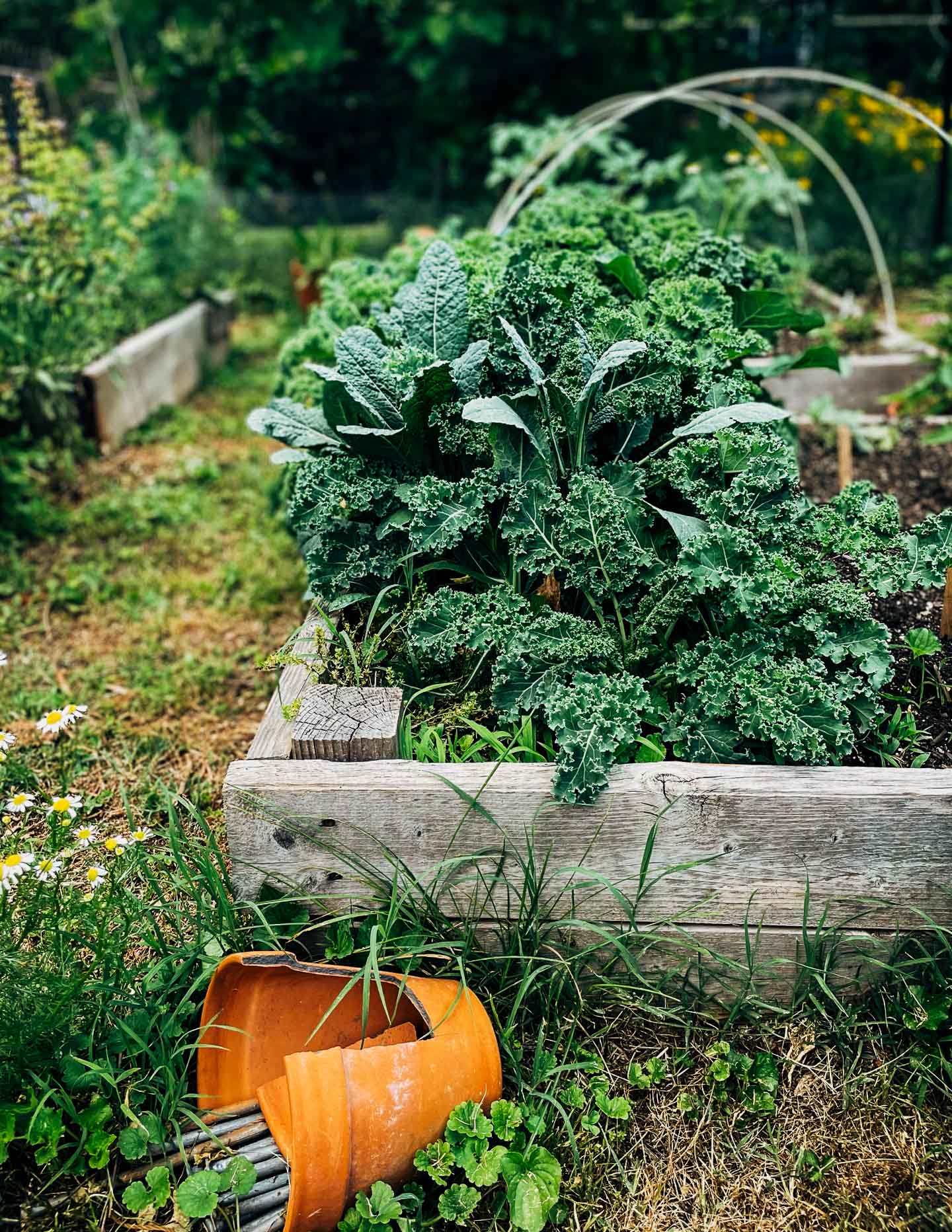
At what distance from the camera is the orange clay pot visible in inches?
57.9

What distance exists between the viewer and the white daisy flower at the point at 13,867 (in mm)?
1647

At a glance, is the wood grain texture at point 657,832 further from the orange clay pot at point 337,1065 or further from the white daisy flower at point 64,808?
the white daisy flower at point 64,808

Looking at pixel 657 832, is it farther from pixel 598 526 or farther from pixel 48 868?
pixel 48 868

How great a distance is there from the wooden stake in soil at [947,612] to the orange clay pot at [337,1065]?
1341mm

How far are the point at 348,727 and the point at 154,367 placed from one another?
3650mm

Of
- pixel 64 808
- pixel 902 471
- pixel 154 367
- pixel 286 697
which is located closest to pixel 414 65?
pixel 154 367

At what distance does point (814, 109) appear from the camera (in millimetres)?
7855

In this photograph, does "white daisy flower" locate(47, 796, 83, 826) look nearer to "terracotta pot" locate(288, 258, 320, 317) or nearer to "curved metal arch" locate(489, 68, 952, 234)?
"curved metal arch" locate(489, 68, 952, 234)

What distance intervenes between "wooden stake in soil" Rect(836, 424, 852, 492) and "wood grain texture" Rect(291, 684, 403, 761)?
81.8 inches

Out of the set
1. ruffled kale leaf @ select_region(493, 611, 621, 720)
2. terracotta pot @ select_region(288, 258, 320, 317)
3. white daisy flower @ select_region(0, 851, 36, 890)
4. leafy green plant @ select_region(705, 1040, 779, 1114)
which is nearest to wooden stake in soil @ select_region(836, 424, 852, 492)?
ruffled kale leaf @ select_region(493, 611, 621, 720)

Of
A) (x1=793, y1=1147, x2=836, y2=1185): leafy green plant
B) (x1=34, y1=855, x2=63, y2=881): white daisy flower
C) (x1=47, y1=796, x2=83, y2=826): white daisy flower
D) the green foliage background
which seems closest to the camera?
(x1=793, y1=1147, x2=836, y2=1185): leafy green plant

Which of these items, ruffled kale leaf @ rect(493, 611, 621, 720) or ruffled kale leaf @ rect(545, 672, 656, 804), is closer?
ruffled kale leaf @ rect(545, 672, 656, 804)

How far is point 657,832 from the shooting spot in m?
1.78

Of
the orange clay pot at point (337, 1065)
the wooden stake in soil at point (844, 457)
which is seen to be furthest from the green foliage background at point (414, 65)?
the orange clay pot at point (337, 1065)
